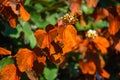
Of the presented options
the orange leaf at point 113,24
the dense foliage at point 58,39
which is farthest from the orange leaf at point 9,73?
the orange leaf at point 113,24

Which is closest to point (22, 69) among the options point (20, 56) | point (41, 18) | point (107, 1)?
point (20, 56)

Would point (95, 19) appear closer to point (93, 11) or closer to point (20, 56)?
point (93, 11)

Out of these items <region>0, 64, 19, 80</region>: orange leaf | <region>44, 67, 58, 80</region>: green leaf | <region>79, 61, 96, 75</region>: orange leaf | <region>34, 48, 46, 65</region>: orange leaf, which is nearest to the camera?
<region>0, 64, 19, 80</region>: orange leaf

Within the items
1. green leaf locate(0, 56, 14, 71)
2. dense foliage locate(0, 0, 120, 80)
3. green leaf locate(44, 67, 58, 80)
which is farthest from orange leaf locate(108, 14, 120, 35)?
green leaf locate(0, 56, 14, 71)

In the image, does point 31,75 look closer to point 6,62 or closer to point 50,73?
point 6,62

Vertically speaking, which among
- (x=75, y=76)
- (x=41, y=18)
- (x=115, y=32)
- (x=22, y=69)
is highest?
(x=22, y=69)

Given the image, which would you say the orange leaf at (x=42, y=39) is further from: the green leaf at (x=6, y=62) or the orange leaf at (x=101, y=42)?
the orange leaf at (x=101, y=42)

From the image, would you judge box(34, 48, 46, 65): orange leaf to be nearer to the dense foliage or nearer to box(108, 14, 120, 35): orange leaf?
the dense foliage

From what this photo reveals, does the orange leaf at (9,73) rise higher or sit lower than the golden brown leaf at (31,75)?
higher
